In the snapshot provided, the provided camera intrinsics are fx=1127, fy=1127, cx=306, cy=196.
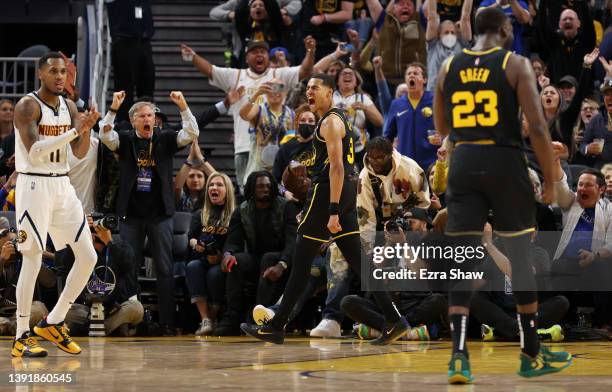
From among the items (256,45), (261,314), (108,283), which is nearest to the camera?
(261,314)

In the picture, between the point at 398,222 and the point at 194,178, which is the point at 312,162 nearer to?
the point at 398,222

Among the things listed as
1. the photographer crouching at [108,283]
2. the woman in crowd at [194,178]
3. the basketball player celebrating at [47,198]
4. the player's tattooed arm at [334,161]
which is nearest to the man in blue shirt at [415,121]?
the woman in crowd at [194,178]

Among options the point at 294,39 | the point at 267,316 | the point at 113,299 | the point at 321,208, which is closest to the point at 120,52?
the point at 294,39

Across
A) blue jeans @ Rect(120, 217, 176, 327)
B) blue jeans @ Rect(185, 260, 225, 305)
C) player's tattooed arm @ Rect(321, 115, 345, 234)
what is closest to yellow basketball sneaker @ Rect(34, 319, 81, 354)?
player's tattooed arm @ Rect(321, 115, 345, 234)

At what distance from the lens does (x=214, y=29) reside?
59.2ft

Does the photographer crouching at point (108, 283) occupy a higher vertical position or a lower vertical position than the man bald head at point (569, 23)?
lower

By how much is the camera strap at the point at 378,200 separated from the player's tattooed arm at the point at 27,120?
12.9 feet

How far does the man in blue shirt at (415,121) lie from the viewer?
13.5 metres

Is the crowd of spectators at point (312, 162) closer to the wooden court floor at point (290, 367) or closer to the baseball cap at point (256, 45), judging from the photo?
the baseball cap at point (256, 45)

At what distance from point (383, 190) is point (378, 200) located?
0.12m

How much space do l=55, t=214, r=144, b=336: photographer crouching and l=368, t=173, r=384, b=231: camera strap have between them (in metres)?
2.64

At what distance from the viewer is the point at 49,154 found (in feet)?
29.1

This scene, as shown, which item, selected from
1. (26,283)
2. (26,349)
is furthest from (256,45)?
(26,349)

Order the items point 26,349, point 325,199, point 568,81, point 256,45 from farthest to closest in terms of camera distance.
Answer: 1. point 256,45
2. point 568,81
3. point 325,199
4. point 26,349
